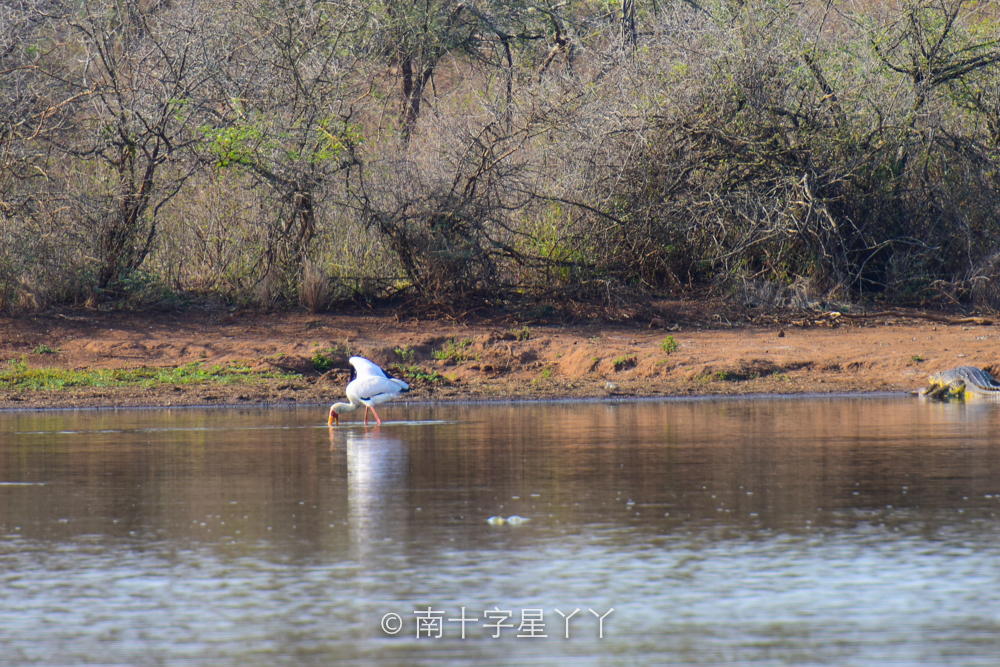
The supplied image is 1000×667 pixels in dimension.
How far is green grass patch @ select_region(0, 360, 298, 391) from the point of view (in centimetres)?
1858

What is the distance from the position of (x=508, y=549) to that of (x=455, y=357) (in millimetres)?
12869

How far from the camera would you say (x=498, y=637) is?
5.52 m

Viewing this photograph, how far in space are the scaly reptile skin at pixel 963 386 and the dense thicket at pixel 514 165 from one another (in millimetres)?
5394

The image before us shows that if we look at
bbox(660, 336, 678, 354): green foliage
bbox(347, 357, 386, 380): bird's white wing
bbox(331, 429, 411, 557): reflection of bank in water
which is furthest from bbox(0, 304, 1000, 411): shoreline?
bbox(331, 429, 411, 557): reflection of bank in water

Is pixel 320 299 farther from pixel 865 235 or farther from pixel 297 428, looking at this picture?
pixel 865 235

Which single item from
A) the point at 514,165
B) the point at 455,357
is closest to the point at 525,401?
the point at 455,357

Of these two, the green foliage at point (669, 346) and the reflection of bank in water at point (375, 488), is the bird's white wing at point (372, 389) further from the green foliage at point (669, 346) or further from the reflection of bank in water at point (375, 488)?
the green foliage at point (669, 346)

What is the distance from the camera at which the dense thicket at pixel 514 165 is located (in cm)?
2231

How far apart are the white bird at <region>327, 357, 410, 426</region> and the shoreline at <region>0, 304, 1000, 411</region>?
271 centimetres

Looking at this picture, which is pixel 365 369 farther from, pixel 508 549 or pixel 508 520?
pixel 508 549

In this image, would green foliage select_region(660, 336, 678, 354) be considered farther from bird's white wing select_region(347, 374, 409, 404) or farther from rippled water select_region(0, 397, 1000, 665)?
rippled water select_region(0, 397, 1000, 665)

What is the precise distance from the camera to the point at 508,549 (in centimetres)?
721

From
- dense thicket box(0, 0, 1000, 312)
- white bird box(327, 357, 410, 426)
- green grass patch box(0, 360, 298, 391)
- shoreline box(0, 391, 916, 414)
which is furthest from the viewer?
dense thicket box(0, 0, 1000, 312)

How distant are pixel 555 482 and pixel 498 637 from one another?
4285 millimetres
